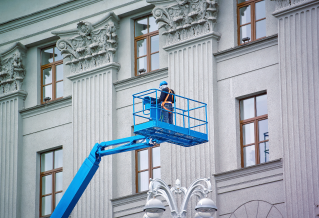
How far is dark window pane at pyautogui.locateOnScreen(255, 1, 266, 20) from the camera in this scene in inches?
934

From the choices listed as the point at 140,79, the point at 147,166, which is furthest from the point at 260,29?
the point at 147,166

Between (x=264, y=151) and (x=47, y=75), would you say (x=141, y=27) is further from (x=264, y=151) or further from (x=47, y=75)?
(x=264, y=151)

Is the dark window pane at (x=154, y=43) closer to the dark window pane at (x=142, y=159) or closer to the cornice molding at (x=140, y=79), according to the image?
the cornice molding at (x=140, y=79)

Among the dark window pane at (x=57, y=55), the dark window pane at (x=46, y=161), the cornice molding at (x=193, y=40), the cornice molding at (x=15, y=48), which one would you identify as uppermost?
the cornice molding at (x=15, y=48)

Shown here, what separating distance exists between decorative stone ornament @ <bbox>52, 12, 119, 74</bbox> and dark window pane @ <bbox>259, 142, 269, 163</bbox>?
6763mm

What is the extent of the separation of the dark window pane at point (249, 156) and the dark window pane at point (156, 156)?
3415mm

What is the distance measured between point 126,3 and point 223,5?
4052mm

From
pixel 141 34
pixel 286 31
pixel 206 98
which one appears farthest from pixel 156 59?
pixel 286 31

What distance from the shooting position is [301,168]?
69.1 ft

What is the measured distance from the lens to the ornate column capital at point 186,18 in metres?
24.3

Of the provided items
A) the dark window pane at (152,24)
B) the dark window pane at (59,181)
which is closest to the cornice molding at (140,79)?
the dark window pane at (152,24)

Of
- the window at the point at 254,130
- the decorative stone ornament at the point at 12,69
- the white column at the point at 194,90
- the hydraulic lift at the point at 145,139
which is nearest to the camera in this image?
the hydraulic lift at the point at 145,139

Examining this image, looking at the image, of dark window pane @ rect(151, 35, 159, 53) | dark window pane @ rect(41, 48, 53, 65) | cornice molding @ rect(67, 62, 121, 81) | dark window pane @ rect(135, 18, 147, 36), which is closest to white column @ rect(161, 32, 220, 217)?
dark window pane @ rect(151, 35, 159, 53)

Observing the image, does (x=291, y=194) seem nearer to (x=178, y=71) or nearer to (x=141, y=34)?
(x=178, y=71)
